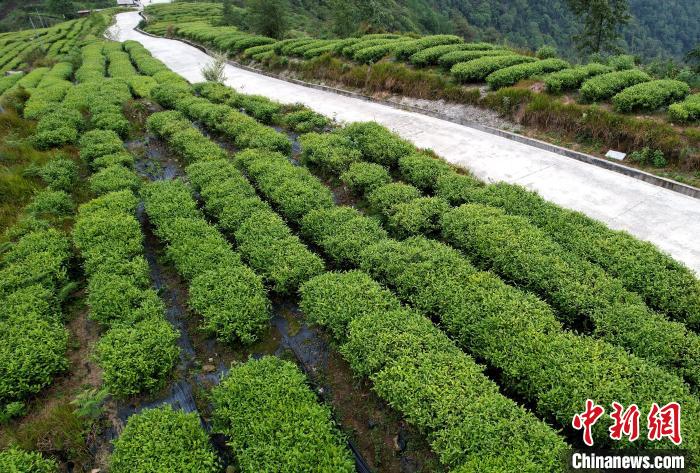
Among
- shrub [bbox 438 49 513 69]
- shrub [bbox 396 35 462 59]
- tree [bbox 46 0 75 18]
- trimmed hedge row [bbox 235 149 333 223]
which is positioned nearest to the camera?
trimmed hedge row [bbox 235 149 333 223]

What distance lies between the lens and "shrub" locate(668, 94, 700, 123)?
10.9 m

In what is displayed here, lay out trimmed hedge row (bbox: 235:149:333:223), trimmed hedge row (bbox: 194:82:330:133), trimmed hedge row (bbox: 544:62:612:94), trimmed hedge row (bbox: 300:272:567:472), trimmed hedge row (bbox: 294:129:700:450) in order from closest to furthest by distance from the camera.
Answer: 1. trimmed hedge row (bbox: 300:272:567:472)
2. trimmed hedge row (bbox: 294:129:700:450)
3. trimmed hedge row (bbox: 235:149:333:223)
4. trimmed hedge row (bbox: 544:62:612:94)
5. trimmed hedge row (bbox: 194:82:330:133)

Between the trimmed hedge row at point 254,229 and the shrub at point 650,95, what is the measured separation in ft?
34.7

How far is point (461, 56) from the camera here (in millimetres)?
17109

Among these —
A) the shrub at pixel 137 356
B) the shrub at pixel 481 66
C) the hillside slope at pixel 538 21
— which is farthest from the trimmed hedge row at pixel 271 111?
the hillside slope at pixel 538 21

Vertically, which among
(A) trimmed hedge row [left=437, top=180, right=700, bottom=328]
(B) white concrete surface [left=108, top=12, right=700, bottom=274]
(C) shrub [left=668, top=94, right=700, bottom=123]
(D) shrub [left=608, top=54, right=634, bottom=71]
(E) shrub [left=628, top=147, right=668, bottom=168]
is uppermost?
(D) shrub [left=608, top=54, right=634, bottom=71]

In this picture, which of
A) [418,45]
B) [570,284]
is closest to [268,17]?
[418,45]

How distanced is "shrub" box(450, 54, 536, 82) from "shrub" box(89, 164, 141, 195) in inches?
491

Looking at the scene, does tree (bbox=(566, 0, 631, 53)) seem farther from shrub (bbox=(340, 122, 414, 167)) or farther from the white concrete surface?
shrub (bbox=(340, 122, 414, 167))

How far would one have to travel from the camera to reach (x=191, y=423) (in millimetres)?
4809

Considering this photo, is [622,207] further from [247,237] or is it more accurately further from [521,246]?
[247,237]

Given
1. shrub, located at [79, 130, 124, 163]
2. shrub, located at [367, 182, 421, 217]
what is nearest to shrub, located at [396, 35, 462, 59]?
shrub, located at [367, 182, 421, 217]

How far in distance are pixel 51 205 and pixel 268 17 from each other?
2907 centimetres

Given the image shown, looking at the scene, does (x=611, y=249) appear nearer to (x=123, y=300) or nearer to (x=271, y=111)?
(x=123, y=300)
